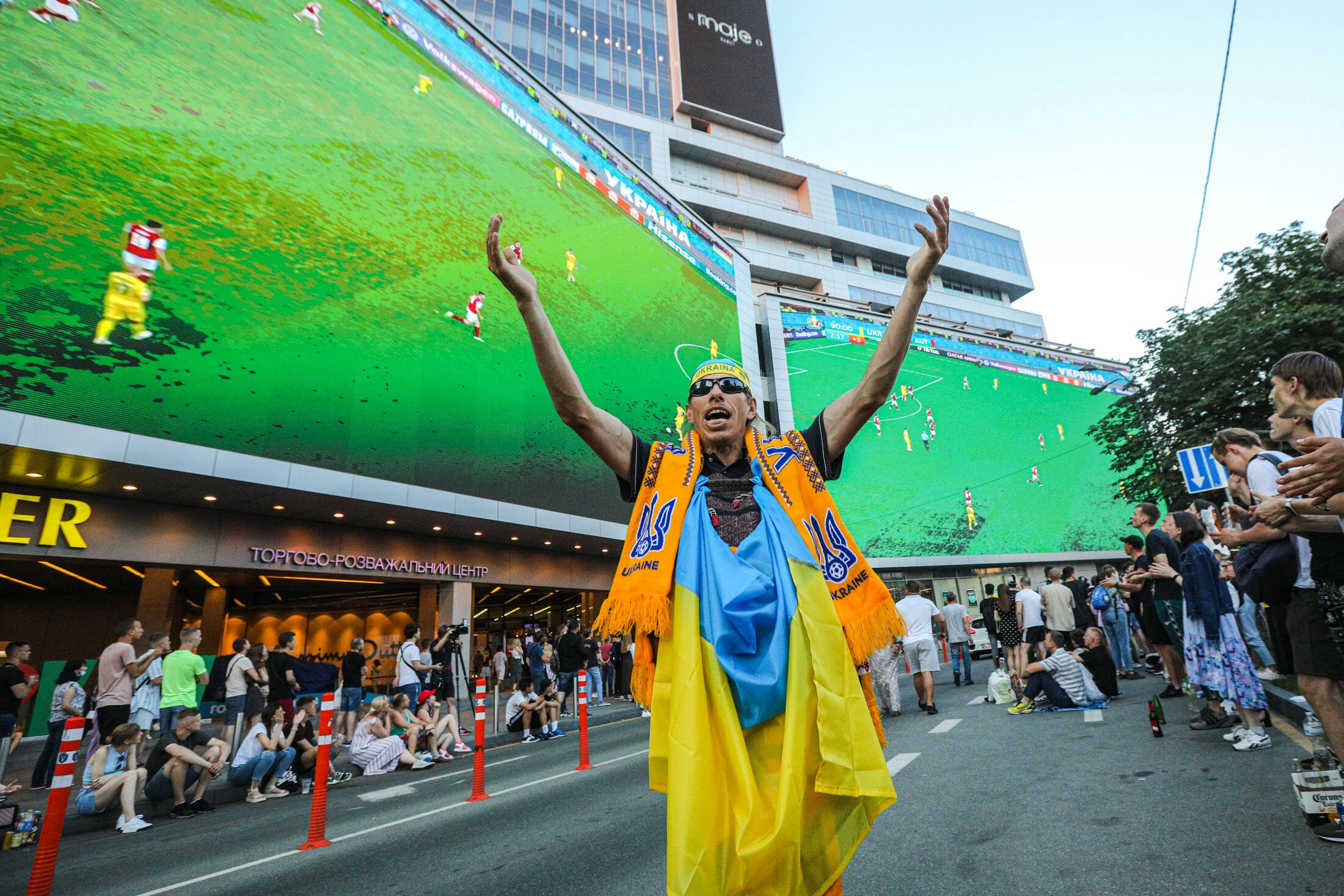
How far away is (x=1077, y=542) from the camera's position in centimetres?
3834

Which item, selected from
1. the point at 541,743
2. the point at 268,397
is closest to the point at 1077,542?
the point at 541,743

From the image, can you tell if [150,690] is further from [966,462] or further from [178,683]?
[966,462]

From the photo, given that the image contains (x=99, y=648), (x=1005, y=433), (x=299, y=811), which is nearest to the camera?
(x=299, y=811)

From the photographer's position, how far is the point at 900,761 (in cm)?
567

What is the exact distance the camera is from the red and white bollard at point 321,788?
484 cm

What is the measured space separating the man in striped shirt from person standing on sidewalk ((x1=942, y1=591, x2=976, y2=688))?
3485 millimetres

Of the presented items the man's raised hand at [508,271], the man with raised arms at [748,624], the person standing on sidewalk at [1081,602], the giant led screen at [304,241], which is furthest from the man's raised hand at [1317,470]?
the giant led screen at [304,241]

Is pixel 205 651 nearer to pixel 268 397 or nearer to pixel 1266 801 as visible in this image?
pixel 268 397

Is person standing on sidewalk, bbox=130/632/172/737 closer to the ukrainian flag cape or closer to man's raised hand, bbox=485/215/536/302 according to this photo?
man's raised hand, bbox=485/215/536/302

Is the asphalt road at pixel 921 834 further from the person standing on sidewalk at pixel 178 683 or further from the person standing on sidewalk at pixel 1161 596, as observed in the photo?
the person standing on sidewalk at pixel 178 683

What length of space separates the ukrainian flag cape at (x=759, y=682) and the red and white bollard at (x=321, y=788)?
3942 millimetres

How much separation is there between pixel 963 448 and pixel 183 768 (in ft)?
116

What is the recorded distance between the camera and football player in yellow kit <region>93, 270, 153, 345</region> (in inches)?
412

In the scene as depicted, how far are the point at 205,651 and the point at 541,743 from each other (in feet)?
39.5
